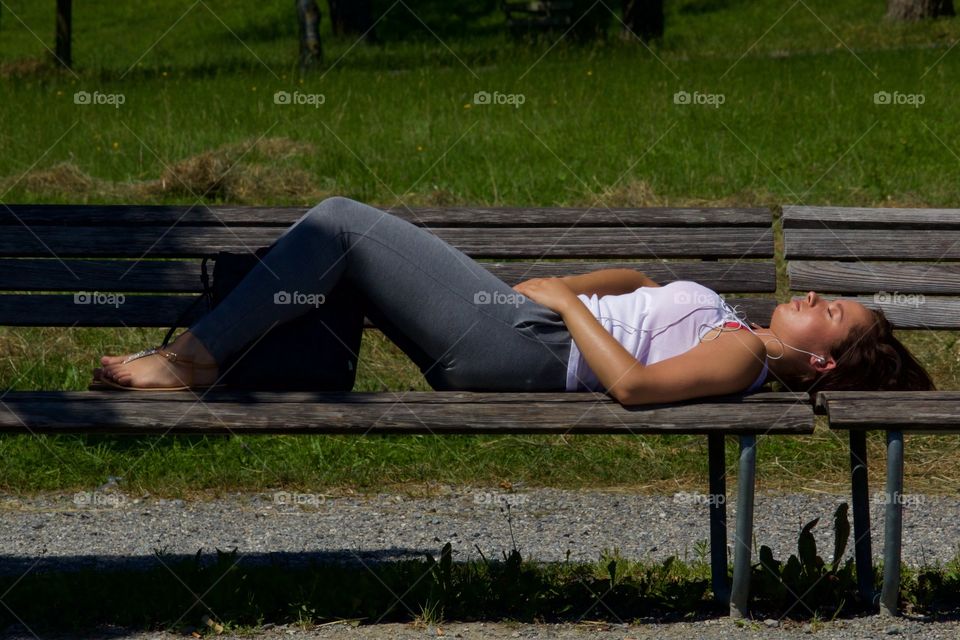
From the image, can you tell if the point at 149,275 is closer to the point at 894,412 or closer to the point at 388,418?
the point at 388,418

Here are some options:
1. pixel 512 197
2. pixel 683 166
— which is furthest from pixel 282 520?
pixel 683 166

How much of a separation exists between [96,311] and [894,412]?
245cm

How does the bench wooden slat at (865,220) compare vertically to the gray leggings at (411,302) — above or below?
above

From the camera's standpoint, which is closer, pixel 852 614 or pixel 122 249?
pixel 852 614

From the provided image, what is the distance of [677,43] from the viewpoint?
1647cm

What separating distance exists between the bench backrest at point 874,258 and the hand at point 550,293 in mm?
1059

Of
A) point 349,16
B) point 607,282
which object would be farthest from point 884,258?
point 349,16

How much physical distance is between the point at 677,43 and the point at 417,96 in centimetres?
691

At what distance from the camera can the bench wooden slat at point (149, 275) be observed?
4.22 metres

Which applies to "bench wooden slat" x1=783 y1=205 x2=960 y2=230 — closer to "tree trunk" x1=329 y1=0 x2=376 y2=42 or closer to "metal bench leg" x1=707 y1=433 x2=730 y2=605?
"metal bench leg" x1=707 y1=433 x2=730 y2=605

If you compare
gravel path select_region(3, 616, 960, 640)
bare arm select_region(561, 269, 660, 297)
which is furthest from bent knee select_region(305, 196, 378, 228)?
gravel path select_region(3, 616, 960, 640)

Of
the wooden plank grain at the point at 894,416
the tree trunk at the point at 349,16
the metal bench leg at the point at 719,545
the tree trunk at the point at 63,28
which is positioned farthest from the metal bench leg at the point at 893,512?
the tree trunk at the point at 349,16

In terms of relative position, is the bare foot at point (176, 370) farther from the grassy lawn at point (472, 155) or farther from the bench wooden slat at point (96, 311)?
the grassy lawn at point (472, 155)

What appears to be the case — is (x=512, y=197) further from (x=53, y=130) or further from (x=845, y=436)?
(x=53, y=130)
